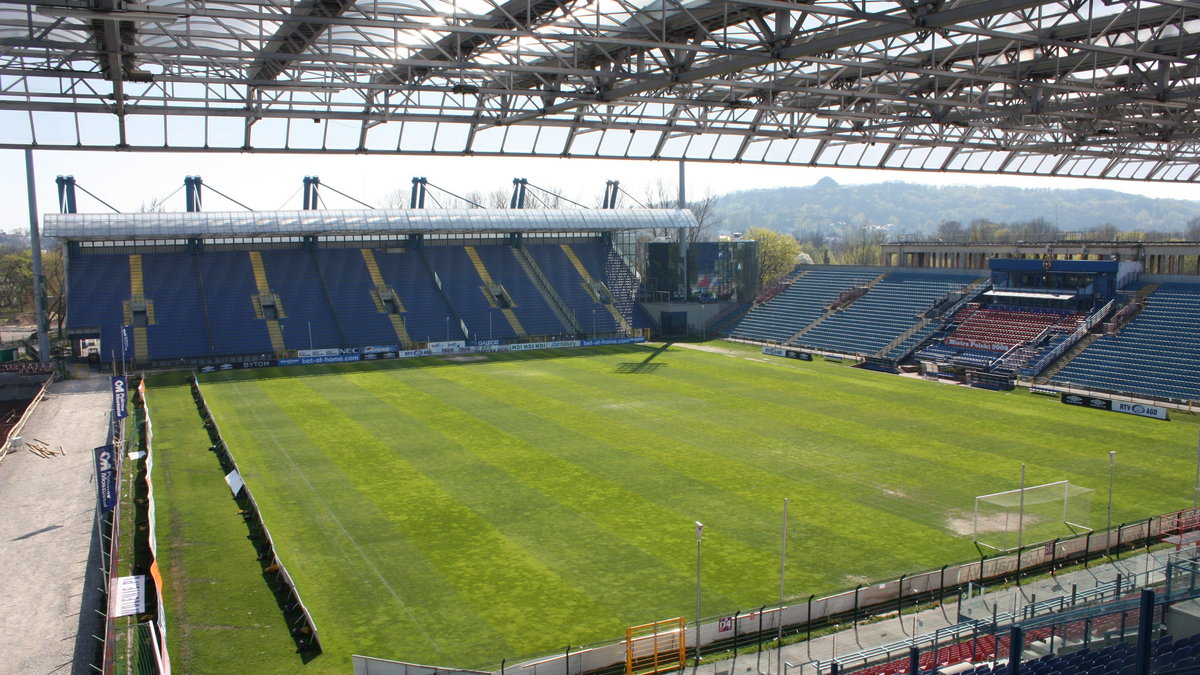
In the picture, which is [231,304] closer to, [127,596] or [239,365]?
[239,365]

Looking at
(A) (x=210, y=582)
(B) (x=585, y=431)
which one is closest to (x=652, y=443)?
(B) (x=585, y=431)

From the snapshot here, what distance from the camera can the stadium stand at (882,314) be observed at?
49.5 metres

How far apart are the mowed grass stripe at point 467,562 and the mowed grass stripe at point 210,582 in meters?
2.36

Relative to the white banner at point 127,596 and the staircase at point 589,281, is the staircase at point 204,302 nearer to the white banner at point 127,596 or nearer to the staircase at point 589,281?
the staircase at point 589,281

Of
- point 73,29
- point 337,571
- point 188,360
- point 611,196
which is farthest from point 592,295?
point 73,29

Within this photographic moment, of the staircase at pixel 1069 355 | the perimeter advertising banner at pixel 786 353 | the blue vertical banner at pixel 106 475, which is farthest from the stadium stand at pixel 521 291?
the blue vertical banner at pixel 106 475

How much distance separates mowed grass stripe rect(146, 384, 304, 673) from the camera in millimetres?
15117

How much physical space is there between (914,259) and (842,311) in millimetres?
6806

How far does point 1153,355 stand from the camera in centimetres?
3816

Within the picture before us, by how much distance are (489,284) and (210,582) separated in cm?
4208

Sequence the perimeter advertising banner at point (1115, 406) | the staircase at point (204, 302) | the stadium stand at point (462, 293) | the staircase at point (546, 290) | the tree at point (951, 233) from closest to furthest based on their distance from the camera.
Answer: the perimeter advertising banner at point (1115, 406) → the staircase at point (204, 302) → the stadium stand at point (462, 293) → the staircase at point (546, 290) → the tree at point (951, 233)

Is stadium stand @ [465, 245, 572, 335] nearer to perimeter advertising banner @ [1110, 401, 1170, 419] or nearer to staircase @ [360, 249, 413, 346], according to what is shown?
staircase @ [360, 249, 413, 346]

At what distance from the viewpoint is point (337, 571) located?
18.7 metres

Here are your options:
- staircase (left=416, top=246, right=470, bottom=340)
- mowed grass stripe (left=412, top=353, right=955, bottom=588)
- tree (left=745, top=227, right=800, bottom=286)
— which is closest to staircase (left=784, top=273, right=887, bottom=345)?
staircase (left=416, top=246, right=470, bottom=340)
